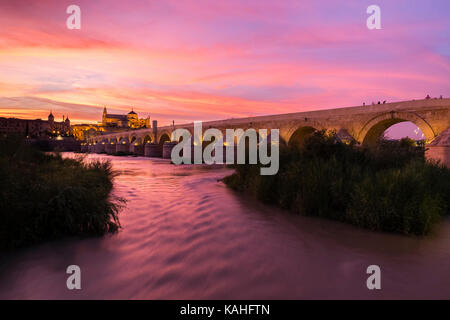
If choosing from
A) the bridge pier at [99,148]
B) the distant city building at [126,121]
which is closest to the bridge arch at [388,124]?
the bridge pier at [99,148]

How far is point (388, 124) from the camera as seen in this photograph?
52.5 feet

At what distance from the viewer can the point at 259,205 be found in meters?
6.40

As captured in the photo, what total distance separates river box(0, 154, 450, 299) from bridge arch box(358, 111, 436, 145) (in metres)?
10.9

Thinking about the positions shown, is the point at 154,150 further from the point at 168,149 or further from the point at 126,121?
the point at 126,121

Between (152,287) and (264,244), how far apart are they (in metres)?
1.77

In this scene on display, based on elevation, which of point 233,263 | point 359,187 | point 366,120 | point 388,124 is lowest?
point 233,263

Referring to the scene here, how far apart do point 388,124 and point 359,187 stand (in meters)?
13.7

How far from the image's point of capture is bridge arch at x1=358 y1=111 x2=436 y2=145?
13468 millimetres

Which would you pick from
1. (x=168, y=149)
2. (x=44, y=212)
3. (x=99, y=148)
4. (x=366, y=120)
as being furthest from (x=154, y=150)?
(x=44, y=212)

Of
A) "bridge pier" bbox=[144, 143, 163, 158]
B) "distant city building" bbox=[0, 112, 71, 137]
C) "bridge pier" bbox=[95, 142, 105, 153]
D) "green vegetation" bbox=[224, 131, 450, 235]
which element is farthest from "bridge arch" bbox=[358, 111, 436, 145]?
"distant city building" bbox=[0, 112, 71, 137]

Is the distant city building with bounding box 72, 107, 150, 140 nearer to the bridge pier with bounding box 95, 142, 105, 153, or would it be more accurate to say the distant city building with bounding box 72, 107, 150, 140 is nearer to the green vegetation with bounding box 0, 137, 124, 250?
the bridge pier with bounding box 95, 142, 105, 153

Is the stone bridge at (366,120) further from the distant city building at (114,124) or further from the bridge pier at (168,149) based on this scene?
the distant city building at (114,124)
